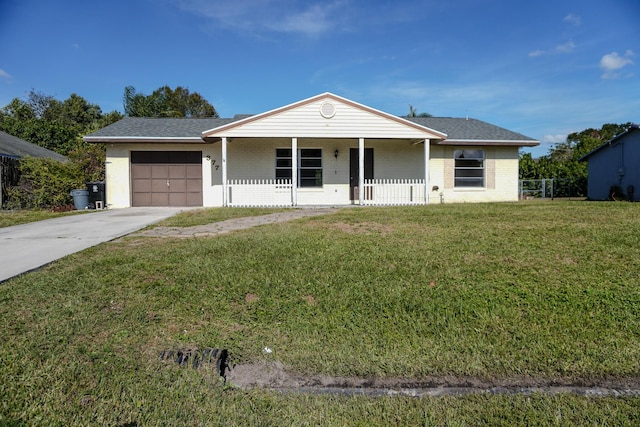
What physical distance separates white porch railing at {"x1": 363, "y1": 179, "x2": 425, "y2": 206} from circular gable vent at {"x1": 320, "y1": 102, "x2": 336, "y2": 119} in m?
3.26

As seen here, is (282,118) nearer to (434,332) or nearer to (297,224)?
(297,224)

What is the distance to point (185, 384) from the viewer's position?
3.03 metres

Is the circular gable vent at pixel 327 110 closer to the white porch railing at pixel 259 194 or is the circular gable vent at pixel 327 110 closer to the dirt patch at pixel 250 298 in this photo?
the white porch railing at pixel 259 194

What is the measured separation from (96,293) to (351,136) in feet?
40.6

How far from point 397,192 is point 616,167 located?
457 inches

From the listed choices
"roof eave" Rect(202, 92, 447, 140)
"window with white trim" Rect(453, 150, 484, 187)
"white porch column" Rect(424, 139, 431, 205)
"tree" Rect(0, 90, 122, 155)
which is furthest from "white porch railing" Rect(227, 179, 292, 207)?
"tree" Rect(0, 90, 122, 155)

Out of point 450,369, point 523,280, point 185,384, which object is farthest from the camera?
point 523,280

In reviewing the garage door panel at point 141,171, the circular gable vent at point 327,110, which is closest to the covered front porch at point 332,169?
the circular gable vent at point 327,110

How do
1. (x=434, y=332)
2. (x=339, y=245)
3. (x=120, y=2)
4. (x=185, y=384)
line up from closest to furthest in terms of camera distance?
1. (x=185, y=384)
2. (x=434, y=332)
3. (x=339, y=245)
4. (x=120, y=2)

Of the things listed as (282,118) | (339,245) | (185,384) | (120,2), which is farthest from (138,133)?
(185,384)

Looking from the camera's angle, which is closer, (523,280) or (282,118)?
(523,280)

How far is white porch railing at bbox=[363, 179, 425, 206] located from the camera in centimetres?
1645

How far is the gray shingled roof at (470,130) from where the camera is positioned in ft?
56.5

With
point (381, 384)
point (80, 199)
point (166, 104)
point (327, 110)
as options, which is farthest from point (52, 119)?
point (381, 384)
